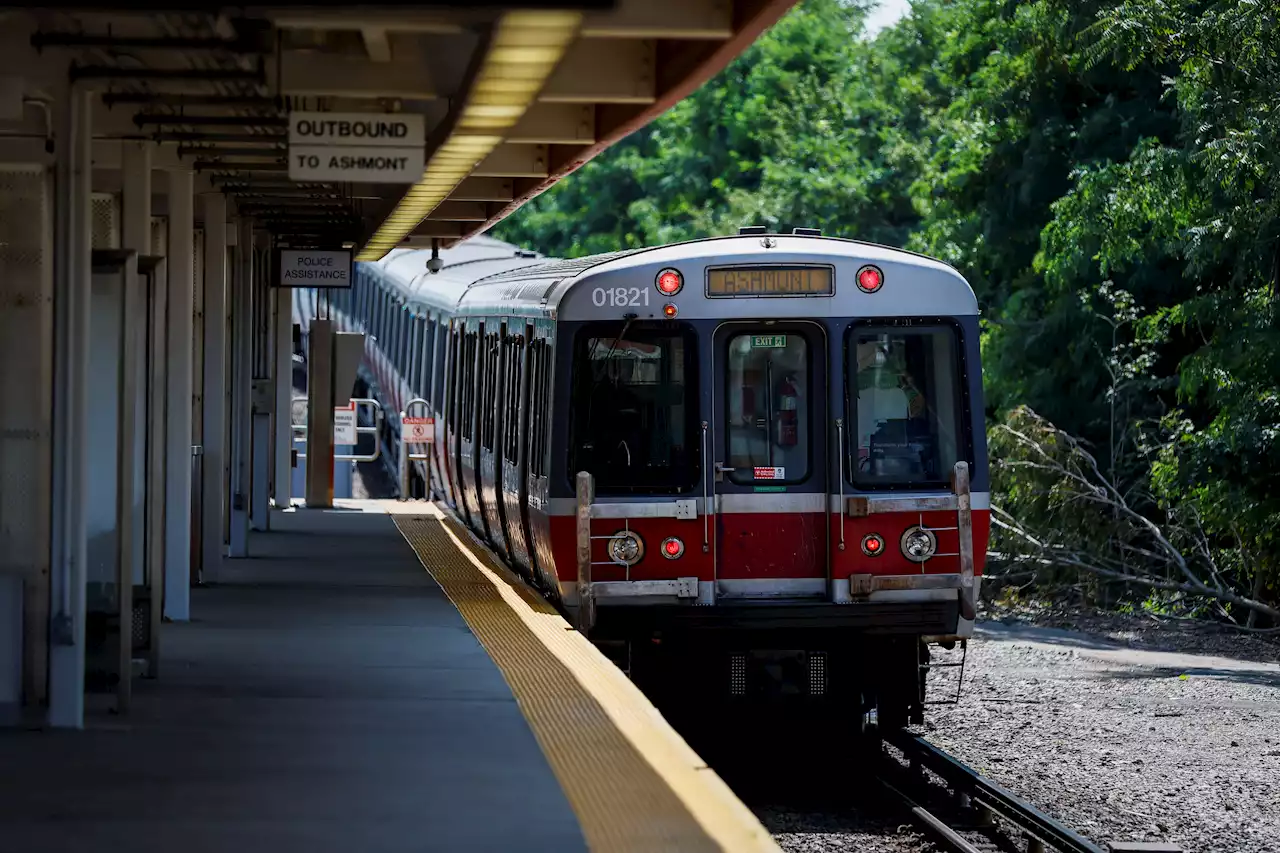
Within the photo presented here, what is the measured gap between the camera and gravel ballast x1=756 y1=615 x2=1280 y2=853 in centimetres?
1082

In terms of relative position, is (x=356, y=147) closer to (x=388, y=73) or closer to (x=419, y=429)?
(x=388, y=73)

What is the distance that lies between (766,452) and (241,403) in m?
6.74

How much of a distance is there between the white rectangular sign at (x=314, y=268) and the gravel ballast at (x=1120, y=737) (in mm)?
6392

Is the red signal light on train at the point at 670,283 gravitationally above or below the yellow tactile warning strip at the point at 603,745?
above

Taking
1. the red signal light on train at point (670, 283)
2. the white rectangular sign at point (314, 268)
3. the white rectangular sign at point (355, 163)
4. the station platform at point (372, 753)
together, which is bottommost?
the station platform at point (372, 753)

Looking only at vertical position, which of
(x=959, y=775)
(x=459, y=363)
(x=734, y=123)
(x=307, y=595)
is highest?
(x=734, y=123)

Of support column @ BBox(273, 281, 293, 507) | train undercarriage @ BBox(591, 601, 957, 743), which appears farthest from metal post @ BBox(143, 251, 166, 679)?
support column @ BBox(273, 281, 293, 507)

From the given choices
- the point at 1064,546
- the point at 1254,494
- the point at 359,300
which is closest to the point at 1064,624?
the point at 1064,546

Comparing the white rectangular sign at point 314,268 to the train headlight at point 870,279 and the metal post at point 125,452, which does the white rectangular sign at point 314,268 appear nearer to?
the train headlight at point 870,279

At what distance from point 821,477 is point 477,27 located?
4.61 m

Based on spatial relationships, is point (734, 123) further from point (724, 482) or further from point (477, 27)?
point (477, 27)

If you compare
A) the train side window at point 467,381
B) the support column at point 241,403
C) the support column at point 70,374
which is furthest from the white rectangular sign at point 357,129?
the train side window at point 467,381

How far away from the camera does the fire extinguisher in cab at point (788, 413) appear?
464 inches

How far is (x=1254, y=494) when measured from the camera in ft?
64.2
